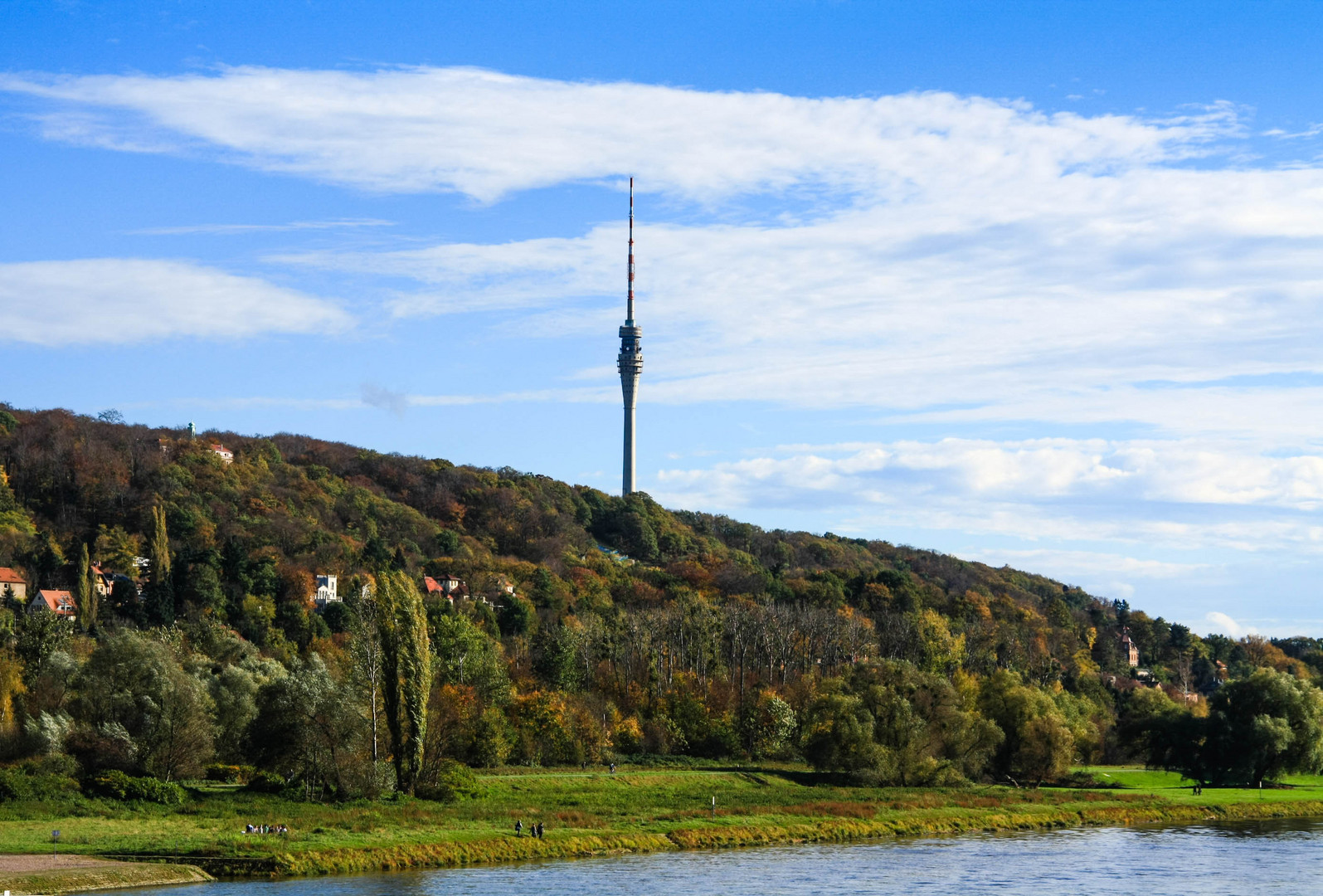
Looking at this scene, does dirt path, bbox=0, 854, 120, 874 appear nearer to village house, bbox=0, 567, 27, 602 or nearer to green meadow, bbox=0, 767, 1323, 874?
green meadow, bbox=0, 767, 1323, 874

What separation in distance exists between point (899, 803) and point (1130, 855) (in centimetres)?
1812

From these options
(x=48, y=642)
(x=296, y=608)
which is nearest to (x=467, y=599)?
(x=296, y=608)

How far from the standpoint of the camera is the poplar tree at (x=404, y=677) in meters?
74.8

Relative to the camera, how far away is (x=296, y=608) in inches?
5079

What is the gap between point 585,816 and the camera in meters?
71.8

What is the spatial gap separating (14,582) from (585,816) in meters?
88.6

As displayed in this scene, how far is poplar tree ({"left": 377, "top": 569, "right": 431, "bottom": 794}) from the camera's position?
245ft

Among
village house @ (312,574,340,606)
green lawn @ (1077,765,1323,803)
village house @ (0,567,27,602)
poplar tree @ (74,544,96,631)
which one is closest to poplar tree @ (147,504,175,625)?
poplar tree @ (74,544,96,631)

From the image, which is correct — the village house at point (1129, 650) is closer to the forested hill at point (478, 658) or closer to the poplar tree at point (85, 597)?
the forested hill at point (478, 658)

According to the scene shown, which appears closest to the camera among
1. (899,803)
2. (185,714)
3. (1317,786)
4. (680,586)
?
(185,714)

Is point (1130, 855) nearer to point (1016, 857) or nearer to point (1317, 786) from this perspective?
point (1016, 857)

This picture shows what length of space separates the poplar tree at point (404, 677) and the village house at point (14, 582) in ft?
244

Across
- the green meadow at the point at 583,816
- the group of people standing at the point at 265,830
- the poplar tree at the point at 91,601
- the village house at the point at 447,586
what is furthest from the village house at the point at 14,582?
the group of people standing at the point at 265,830

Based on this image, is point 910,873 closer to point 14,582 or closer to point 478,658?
point 478,658
